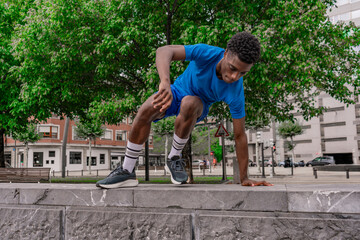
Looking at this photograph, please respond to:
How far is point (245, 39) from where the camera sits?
241cm

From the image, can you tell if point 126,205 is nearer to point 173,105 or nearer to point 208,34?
point 173,105

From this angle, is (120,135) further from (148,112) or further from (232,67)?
(232,67)

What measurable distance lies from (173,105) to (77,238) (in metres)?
1.35

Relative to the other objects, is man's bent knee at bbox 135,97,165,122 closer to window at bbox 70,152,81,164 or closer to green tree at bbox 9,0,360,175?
green tree at bbox 9,0,360,175

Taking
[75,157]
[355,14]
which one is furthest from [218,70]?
[355,14]

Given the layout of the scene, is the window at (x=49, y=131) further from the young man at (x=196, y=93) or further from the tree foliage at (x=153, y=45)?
the young man at (x=196, y=93)

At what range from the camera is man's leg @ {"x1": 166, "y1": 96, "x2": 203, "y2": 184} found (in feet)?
8.71

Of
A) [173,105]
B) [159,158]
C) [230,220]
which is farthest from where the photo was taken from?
[159,158]

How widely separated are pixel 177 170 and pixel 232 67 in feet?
3.65

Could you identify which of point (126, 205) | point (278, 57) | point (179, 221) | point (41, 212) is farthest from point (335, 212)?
point (278, 57)

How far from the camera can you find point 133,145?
287 cm

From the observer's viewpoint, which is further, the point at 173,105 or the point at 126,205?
the point at 173,105

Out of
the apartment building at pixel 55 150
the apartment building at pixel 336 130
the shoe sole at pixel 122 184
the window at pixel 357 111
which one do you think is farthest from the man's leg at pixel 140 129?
the window at pixel 357 111

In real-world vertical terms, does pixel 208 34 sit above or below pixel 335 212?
above
